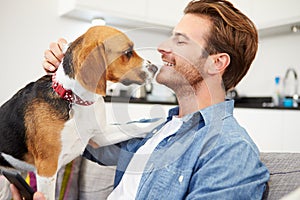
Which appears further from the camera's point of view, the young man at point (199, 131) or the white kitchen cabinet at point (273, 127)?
the white kitchen cabinet at point (273, 127)

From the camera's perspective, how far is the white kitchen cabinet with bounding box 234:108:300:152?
3.05m

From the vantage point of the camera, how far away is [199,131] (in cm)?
113

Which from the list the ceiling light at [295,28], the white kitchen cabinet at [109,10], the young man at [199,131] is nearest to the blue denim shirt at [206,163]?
the young man at [199,131]

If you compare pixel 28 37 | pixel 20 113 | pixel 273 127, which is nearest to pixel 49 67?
pixel 20 113

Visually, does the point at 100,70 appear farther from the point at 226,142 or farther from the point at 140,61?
the point at 226,142

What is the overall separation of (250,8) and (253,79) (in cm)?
74

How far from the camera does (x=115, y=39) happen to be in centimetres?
104

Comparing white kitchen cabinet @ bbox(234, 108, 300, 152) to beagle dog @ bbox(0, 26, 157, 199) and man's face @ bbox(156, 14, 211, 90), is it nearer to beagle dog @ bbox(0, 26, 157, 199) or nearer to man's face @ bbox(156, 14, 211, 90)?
man's face @ bbox(156, 14, 211, 90)

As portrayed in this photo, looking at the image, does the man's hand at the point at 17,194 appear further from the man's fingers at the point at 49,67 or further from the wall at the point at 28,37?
the wall at the point at 28,37

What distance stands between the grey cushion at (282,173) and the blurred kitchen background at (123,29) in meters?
1.74

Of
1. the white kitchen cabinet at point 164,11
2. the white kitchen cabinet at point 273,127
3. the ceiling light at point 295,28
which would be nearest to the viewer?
the white kitchen cabinet at point 273,127

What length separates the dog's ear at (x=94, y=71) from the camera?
1.00 m

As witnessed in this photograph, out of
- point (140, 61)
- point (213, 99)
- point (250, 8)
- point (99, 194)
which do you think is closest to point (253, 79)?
point (250, 8)

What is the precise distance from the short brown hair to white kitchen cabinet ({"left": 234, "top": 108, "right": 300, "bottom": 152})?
6.39 ft
